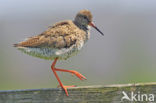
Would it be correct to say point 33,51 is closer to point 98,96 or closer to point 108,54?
point 98,96

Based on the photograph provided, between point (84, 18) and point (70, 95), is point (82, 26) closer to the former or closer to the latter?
point (84, 18)

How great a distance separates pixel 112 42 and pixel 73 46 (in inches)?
603

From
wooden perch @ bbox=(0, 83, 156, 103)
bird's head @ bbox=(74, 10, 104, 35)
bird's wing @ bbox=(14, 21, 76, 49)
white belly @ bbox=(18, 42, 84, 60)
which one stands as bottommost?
wooden perch @ bbox=(0, 83, 156, 103)

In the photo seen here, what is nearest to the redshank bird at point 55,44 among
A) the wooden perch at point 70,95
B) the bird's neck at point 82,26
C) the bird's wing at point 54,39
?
the bird's wing at point 54,39

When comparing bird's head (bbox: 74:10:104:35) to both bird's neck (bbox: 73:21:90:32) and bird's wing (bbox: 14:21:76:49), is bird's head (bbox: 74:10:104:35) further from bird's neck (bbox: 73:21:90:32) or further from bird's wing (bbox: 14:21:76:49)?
bird's wing (bbox: 14:21:76:49)

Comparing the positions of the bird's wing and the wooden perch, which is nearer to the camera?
the wooden perch

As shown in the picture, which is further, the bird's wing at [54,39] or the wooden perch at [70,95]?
the bird's wing at [54,39]

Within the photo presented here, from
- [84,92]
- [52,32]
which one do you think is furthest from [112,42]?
[84,92]

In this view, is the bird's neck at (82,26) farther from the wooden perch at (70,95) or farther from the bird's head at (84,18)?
the wooden perch at (70,95)

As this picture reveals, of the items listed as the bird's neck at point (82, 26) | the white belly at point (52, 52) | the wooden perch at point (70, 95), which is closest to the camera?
the wooden perch at point (70, 95)

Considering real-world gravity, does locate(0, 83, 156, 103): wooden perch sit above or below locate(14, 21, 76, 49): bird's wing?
below

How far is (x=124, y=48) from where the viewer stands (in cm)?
1872

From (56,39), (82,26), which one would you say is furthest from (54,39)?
(82,26)

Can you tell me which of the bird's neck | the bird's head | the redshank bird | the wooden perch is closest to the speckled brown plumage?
the redshank bird
